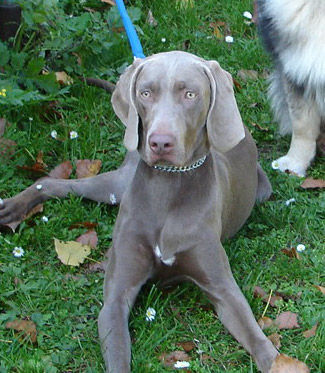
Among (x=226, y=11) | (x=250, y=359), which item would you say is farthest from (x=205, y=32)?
(x=250, y=359)

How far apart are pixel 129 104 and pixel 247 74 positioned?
90.9 inches

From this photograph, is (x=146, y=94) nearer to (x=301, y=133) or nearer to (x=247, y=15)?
(x=301, y=133)

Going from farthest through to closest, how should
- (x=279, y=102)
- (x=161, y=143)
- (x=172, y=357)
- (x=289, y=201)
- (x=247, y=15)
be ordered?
(x=247, y=15)
(x=279, y=102)
(x=289, y=201)
(x=172, y=357)
(x=161, y=143)

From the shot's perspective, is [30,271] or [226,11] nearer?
[30,271]

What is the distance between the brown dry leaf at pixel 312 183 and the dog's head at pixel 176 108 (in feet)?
4.29

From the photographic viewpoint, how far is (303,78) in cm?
428

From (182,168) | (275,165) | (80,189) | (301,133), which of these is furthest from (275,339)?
(301,133)

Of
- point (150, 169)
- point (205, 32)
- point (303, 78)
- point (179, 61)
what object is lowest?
point (205, 32)

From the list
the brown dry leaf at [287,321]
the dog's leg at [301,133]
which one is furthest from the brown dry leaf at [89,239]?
the dog's leg at [301,133]

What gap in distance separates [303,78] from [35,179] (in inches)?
59.6

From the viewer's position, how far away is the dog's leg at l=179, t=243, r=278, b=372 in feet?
10.0

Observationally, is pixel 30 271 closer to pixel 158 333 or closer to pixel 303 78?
pixel 158 333

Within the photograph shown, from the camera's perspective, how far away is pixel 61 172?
13.5ft

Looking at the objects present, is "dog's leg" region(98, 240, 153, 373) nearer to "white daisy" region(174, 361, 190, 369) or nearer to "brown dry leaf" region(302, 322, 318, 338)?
"white daisy" region(174, 361, 190, 369)
